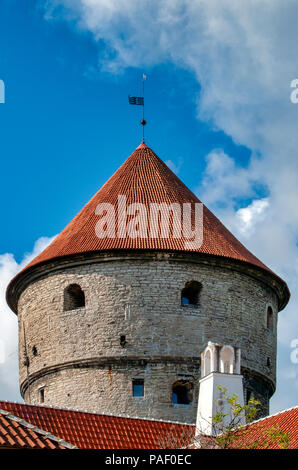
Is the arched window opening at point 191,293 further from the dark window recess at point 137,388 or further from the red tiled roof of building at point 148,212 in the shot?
the dark window recess at point 137,388

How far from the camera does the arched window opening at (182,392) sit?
26297mm

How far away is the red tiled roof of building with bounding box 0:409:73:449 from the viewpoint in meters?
17.2

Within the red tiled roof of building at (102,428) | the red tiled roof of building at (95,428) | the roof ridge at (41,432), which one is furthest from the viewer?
the red tiled roof of building at (95,428)

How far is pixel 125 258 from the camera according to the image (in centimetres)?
2698

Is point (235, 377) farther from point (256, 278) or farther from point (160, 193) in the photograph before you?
point (160, 193)

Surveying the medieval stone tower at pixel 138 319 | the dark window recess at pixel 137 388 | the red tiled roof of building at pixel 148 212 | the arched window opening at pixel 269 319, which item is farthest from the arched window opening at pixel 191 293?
the arched window opening at pixel 269 319

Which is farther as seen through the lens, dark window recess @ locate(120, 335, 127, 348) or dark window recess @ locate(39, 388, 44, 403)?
dark window recess @ locate(39, 388, 44, 403)

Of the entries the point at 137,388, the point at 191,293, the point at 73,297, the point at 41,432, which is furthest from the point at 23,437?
the point at 191,293

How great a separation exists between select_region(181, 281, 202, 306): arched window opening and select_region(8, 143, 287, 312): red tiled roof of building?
0.79 meters

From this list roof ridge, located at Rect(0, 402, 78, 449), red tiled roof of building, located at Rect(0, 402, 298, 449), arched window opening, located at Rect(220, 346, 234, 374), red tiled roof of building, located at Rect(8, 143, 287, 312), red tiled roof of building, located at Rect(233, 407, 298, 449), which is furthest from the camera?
red tiled roof of building, located at Rect(8, 143, 287, 312)

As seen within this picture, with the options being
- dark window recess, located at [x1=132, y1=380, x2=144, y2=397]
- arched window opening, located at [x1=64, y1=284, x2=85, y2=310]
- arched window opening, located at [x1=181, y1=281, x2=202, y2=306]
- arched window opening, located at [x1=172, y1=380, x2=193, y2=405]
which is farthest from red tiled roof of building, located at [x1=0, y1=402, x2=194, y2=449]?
arched window opening, located at [x1=64, y1=284, x2=85, y2=310]

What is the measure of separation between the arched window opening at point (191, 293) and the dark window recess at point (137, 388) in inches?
84.0

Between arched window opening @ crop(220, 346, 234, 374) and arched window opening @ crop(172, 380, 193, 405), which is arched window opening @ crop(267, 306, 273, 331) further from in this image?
arched window opening @ crop(220, 346, 234, 374)

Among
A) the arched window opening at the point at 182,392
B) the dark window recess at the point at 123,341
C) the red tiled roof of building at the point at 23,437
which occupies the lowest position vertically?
the red tiled roof of building at the point at 23,437
